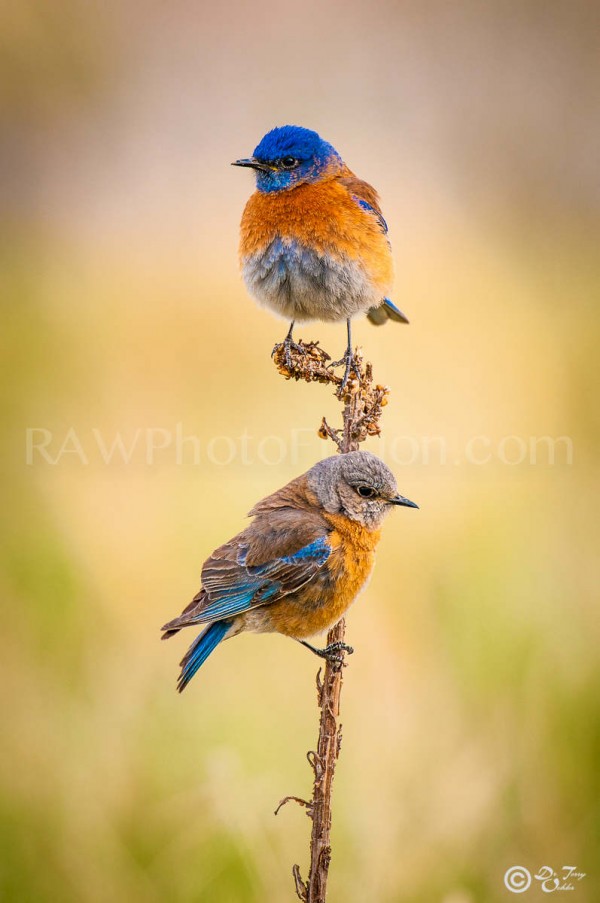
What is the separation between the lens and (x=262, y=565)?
9.14 ft

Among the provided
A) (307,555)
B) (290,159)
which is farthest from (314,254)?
(307,555)

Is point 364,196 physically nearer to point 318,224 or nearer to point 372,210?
point 372,210

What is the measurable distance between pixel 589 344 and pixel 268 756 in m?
3.12

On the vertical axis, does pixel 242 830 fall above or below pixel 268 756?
below

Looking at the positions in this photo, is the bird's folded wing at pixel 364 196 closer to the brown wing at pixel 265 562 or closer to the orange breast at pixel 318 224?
the orange breast at pixel 318 224

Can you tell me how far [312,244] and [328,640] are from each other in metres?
1.57

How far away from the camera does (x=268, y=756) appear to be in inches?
160

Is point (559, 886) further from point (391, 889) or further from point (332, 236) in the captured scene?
point (332, 236)

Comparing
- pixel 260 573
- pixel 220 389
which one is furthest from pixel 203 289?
pixel 260 573

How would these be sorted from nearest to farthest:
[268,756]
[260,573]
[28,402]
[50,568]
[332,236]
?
[260,573] < [332,236] < [268,756] < [50,568] < [28,402]

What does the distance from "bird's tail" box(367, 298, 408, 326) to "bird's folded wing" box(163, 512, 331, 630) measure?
5.03ft

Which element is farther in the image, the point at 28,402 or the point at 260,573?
the point at 28,402

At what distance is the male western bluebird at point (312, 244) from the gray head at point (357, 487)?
102cm

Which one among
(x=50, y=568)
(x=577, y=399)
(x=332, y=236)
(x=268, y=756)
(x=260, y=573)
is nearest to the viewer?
(x=260, y=573)
